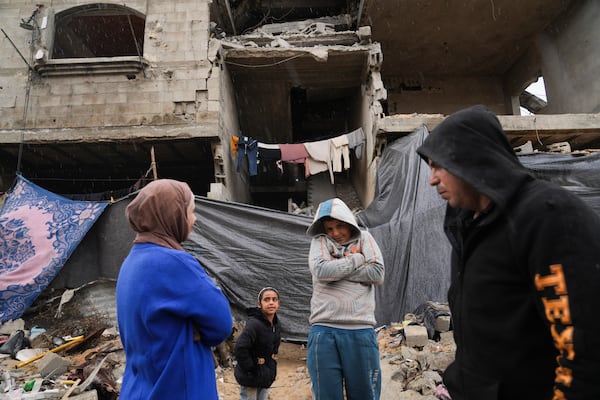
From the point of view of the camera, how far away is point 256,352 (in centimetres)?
307

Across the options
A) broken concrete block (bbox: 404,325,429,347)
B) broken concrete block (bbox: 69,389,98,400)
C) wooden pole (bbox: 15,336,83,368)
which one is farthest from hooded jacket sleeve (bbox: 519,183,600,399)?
wooden pole (bbox: 15,336,83,368)

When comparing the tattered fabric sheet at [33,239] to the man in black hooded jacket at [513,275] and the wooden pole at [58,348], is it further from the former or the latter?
the man in black hooded jacket at [513,275]

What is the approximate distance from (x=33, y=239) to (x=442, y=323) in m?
6.01

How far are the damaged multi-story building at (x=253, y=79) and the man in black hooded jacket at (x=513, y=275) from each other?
21.8ft

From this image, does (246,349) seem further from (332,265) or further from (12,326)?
(12,326)

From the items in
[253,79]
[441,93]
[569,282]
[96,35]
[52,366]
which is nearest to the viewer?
[569,282]

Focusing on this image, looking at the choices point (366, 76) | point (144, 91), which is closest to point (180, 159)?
point (144, 91)

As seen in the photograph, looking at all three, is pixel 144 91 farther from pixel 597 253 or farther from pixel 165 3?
pixel 597 253

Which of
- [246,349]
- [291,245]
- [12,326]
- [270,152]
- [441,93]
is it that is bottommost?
[12,326]

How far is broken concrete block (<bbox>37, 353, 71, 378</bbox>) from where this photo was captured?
4.11m

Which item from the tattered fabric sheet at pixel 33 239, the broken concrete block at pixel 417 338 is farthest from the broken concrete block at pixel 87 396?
the broken concrete block at pixel 417 338

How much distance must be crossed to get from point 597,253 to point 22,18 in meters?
10.7

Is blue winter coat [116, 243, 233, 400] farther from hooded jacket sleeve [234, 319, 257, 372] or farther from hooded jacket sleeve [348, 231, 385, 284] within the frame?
hooded jacket sleeve [234, 319, 257, 372]

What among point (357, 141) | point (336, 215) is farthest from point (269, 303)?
point (357, 141)
